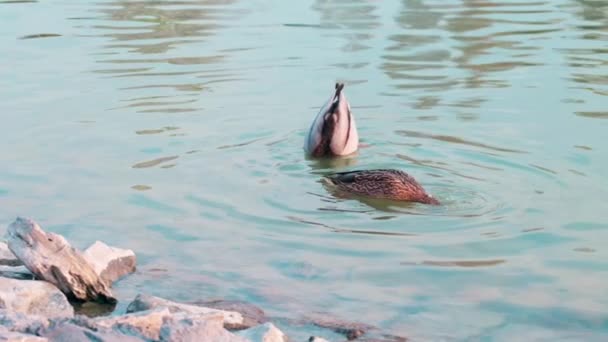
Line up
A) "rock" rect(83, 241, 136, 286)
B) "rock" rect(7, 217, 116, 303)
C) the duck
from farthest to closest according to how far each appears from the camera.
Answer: the duck < "rock" rect(83, 241, 136, 286) < "rock" rect(7, 217, 116, 303)

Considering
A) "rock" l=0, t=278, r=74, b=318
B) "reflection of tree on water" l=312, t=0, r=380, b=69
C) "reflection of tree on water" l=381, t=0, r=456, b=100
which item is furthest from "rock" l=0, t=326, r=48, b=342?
"reflection of tree on water" l=312, t=0, r=380, b=69

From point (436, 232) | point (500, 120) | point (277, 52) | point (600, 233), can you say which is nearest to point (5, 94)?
point (277, 52)

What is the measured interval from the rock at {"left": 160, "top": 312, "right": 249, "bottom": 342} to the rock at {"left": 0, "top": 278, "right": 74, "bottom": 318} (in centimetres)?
80

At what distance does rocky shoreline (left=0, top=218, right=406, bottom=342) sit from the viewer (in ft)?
18.4

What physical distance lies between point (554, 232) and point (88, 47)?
8475 millimetres

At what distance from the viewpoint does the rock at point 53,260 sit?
262 inches

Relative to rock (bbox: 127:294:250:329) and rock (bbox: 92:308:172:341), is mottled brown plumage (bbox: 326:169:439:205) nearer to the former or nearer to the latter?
rock (bbox: 127:294:250:329)

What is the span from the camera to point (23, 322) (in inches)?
223

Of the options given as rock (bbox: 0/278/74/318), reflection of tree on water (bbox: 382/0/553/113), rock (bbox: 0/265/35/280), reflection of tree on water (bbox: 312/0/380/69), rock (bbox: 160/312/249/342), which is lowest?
reflection of tree on water (bbox: 312/0/380/69)

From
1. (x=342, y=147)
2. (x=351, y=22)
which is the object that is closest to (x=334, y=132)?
(x=342, y=147)

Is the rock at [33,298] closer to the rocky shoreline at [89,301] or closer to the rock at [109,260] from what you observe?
the rocky shoreline at [89,301]

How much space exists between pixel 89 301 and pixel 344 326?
4.74 feet

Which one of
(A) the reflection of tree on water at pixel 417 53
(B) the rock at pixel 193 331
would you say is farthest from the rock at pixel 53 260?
(A) the reflection of tree on water at pixel 417 53

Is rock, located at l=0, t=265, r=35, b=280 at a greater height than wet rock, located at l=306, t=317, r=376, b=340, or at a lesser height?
greater
